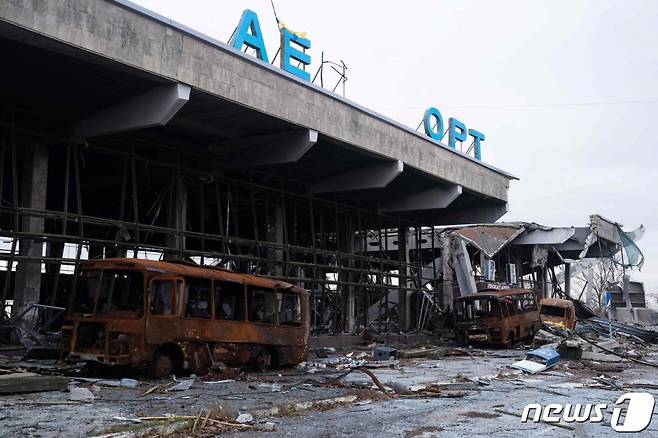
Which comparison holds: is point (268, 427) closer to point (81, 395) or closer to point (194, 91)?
point (81, 395)

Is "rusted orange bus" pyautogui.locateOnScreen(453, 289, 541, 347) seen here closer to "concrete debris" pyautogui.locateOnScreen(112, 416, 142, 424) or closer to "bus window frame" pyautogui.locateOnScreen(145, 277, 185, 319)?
"bus window frame" pyautogui.locateOnScreen(145, 277, 185, 319)

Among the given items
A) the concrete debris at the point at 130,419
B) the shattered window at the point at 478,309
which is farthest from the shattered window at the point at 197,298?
the shattered window at the point at 478,309

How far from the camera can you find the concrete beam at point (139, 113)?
1480 cm

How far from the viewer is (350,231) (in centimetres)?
2747

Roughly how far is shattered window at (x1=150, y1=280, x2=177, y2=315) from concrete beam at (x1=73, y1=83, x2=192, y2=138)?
446cm

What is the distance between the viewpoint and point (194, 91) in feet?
50.0

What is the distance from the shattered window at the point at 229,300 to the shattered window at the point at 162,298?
50.9 inches

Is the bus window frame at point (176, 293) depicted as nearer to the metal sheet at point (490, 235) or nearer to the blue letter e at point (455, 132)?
the blue letter e at point (455, 132)

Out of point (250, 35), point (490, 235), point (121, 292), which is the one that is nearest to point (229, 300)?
point (121, 292)

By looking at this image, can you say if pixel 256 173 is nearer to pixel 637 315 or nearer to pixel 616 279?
pixel 637 315

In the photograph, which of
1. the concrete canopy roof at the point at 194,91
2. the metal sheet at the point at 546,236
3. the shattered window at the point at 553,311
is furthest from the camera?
the metal sheet at the point at 546,236

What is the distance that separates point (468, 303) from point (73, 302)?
56.4 feet

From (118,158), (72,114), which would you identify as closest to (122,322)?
(72,114)

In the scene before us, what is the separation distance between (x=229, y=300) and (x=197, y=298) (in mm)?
1070
